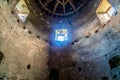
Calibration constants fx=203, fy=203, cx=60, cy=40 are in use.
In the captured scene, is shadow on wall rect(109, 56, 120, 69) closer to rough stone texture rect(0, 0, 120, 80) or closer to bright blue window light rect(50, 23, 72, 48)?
rough stone texture rect(0, 0, 120, 80)

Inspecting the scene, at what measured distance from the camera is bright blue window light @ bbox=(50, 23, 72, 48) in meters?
12.2

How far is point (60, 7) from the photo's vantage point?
1384cm

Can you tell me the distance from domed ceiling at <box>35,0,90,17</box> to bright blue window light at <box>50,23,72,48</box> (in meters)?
1.06

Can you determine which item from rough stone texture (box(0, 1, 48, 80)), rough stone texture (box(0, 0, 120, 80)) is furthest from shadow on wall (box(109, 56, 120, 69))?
rough stone texture (box(0, 1, 48, 80))

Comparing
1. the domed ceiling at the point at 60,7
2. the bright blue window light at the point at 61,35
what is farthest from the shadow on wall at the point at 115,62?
the domed ceiling at the point at 60,7

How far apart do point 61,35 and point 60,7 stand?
6.88ft

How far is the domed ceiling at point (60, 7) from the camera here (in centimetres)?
1345

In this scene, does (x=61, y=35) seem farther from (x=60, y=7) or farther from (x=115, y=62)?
(x=115, y=62)

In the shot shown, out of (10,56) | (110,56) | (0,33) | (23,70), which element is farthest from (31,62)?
(110,56)

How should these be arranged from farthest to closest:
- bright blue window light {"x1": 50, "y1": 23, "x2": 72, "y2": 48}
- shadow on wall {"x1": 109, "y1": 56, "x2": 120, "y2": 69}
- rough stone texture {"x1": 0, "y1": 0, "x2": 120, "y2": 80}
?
bright blue window light {"x1": 50, "y1": 23, "x2": 72, "y2": 48} → rough stone texture {"x1": 0, "y1": 0, "x2": 120, "y2": 80} → shadow on wall {"x1": 109, "y1": 56, "x2": 120, "y2": 69}

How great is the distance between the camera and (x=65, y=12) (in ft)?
45.4

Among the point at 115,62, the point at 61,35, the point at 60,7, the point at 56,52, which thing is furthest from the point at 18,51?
the point at 60,7

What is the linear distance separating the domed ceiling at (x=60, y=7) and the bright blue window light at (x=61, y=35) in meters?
1.06

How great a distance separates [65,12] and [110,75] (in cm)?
615
